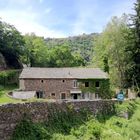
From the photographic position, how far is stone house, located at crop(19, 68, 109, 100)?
56.1 metres

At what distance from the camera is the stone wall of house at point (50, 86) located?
56031 millimetres

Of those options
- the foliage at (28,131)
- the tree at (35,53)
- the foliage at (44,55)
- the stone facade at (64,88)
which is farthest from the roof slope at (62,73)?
the foliage at (28,131)

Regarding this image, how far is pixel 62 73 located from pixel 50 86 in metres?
2.72

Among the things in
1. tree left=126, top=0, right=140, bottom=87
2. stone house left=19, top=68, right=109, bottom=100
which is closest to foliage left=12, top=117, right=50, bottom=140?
tree left=126, top=0, right=140, bottom=87

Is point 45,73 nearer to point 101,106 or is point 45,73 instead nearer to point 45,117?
point 101,106

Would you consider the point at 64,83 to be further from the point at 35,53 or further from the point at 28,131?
the point at 35,53

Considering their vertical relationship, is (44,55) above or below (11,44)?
below

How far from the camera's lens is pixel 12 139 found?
91.5 ft

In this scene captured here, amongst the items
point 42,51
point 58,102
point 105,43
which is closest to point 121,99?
point 58,102

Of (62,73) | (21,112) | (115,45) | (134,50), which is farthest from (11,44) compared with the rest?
(21,112)

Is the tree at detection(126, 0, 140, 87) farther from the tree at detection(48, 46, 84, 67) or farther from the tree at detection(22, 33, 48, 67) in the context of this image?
the tree at detection(48, 46, 84, 67)

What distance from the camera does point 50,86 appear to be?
2221 inches

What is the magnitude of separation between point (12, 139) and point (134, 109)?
14.6 meters

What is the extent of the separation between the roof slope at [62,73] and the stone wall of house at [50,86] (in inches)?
22.4
